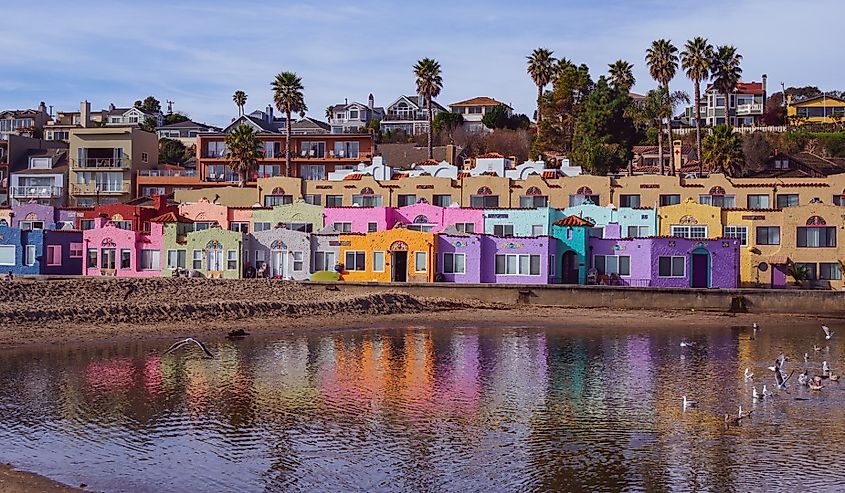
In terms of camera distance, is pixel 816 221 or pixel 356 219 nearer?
pixel 816 221

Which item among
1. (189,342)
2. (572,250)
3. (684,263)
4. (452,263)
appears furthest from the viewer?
(572,250)

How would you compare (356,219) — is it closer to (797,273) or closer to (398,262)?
(398,262)

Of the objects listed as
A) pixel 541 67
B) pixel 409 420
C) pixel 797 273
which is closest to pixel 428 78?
pixel 541 67

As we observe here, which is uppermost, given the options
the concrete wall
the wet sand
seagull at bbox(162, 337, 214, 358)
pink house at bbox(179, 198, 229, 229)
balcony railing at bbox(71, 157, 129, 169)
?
balcony railing at bbox(71, 157, 129, 169)

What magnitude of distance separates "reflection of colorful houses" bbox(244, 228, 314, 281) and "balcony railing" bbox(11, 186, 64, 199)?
4496 cm

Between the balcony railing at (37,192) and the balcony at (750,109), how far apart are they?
306 ft

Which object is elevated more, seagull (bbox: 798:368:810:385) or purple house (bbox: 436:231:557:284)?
purple house (bbox: 436:231:557:284)

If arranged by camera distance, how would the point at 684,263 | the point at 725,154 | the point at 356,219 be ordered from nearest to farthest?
1. the point at 684,263
2. the point at 356,219
3. the point at 725,154

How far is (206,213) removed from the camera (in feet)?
239

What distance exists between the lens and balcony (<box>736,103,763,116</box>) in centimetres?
13988

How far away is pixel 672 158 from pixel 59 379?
243ft

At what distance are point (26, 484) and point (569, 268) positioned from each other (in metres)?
49.3

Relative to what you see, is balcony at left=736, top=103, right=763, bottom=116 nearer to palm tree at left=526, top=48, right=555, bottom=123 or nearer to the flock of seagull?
palm tree at left=526, top=48, right=555, bottom=123

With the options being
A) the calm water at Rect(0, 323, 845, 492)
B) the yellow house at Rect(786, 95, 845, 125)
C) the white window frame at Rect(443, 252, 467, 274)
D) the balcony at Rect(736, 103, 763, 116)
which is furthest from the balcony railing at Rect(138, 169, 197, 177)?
the yellow house at Rect(786, 95, 845, 125)
